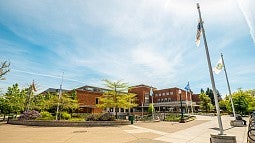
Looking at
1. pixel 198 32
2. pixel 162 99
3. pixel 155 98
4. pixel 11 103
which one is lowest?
pixel 11 103

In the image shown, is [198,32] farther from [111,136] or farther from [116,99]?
[116,99]

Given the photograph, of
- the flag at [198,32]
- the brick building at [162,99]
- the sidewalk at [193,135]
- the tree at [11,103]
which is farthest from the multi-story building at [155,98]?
the flag at [198,32]

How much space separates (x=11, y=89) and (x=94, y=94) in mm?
21591

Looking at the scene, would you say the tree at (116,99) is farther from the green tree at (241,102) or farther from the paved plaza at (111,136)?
the green tree at (241,102)

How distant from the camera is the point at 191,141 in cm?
1100

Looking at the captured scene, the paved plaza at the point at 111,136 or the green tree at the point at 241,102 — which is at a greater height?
the green tree at the point at 241,102

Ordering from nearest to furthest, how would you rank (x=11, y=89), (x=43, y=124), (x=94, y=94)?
(x=43, y=124) → (x=11, y=89) → (x=94, y=94)

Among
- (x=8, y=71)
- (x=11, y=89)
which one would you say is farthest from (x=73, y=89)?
(x=8, y=71)

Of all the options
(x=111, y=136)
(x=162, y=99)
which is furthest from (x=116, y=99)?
(x=162, y=99)

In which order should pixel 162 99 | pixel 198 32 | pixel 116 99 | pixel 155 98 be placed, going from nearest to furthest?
pixel 198 32
pixel 116 99
pixel 162 99
pixel 155 98

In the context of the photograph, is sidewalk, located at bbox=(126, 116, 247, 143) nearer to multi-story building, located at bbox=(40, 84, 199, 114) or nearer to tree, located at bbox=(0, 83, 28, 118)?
tree, located at bbox=(0, 83, 28, 118)

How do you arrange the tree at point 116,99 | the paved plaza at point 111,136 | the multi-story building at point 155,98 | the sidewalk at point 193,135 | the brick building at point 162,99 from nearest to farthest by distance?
the paved plaza at point 111,136, the sidewalk at point 193,135, the tree at point 116,99, the multi-story building at point 155,98, the brick building at point 162,99

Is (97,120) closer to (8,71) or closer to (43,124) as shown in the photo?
(43,124)

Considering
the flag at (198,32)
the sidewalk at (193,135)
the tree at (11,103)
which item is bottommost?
the sidewalk at (193,135)
